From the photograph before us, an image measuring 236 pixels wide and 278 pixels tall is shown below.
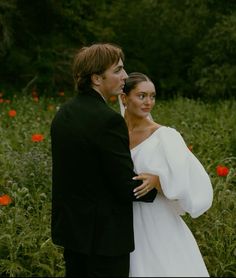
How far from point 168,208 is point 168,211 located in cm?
2

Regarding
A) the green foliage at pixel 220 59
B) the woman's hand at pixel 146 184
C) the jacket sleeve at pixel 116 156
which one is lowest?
the woman's hand at pixel 146 184

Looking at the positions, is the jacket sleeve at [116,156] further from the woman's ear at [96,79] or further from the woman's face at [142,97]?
the woman's face at [142,97]

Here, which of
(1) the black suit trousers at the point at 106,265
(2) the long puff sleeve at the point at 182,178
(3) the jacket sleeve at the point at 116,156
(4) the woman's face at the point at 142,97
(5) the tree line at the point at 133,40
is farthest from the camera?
(5) the tree line at the point at 133,40

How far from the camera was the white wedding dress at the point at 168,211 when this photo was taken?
304 cm

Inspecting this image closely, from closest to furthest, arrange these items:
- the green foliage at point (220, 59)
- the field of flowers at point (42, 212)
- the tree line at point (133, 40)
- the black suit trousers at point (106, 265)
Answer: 1. the black suit trousers at point (106, 265)
2. the field of flowers at point (42, 212)
3. the green foliage at point (220, 59)
4. the tree line at point (133, 40)

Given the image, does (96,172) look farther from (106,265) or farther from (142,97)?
(142,97)

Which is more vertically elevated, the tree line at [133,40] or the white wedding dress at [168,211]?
the tree line at [133,40]

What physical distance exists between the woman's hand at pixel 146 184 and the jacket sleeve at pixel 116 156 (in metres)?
0.04

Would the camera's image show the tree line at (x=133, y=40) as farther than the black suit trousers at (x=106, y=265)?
Yes

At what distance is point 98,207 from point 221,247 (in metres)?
1.72

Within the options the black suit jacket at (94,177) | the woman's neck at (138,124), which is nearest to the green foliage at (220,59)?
the woman's neck at (138,124)

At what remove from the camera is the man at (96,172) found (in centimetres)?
278

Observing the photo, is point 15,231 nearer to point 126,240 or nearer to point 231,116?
point 126,240

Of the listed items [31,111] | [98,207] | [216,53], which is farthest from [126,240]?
[216,53]
